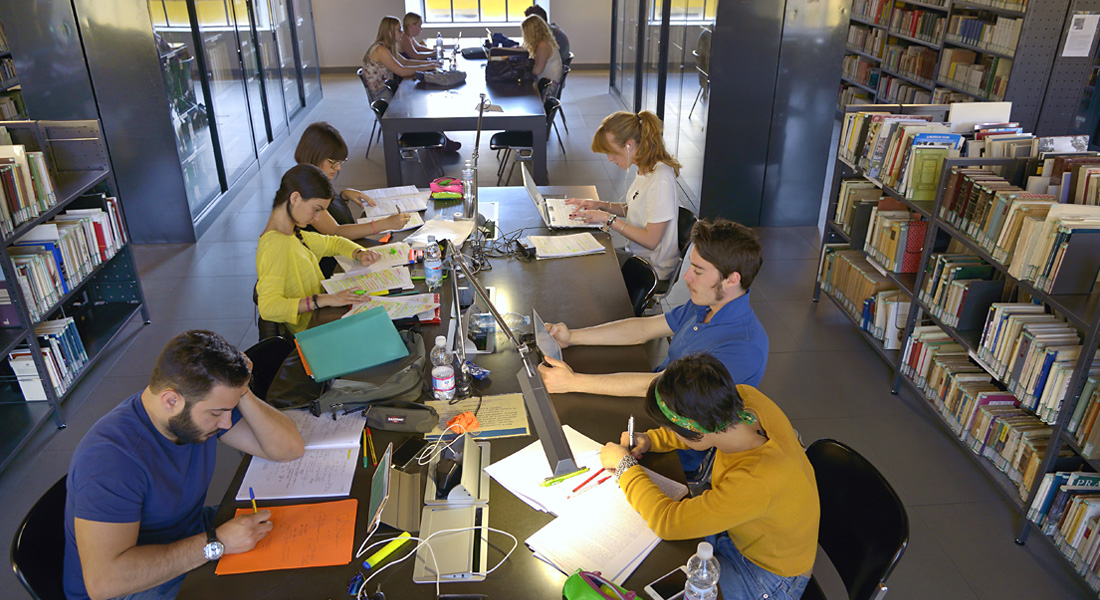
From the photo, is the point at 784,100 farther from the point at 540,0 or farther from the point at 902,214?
the point at 540,0

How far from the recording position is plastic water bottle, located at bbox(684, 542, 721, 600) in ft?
5.40

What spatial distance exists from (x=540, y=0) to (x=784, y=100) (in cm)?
693

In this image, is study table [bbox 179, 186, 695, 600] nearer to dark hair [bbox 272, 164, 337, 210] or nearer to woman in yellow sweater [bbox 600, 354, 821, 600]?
woman in yellow sweater [bbox 600, 354, 821, 600]

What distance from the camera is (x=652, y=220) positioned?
3.70m

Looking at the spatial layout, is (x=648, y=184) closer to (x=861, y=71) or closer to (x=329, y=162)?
(x=329, y=162)

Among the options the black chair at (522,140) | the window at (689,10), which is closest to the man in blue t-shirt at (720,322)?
the window at (689,10)

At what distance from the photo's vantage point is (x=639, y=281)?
355 centimetres

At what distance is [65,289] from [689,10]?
5.17 m

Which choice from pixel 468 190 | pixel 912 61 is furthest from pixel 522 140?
pixel 912 61

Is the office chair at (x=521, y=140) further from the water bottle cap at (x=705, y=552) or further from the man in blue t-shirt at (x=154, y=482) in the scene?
the water bottle cap at (x=705, y=552)

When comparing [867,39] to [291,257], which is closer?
[291,257]

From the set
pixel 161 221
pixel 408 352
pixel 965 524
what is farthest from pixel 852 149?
pixel 161 221

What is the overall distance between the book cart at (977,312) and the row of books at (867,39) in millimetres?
4391

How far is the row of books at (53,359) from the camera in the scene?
11.7 feet
